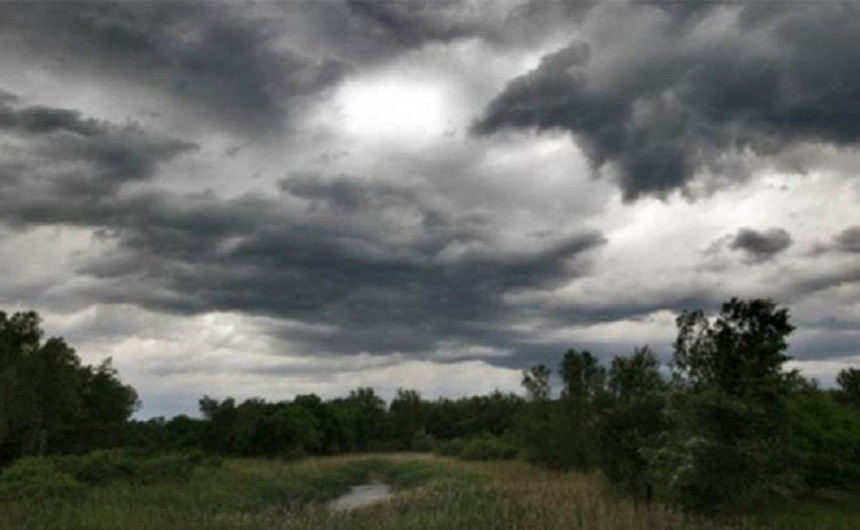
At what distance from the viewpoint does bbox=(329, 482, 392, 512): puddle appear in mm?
Answer: 54522

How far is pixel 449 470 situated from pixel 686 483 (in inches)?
1308

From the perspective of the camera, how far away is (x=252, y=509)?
146 feet

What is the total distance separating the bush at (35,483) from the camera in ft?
123

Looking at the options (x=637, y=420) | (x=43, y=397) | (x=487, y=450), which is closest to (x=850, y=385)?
(x=487, y=450)

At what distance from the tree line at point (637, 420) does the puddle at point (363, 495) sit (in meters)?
11.6

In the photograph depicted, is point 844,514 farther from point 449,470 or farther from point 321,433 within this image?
point 321,433

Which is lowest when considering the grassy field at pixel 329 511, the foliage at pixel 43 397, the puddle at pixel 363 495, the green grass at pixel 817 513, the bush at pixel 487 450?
the green grass at pixel 817 513

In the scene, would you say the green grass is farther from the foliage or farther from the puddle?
the foliage

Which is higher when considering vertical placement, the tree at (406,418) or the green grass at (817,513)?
the tree at (406,418)

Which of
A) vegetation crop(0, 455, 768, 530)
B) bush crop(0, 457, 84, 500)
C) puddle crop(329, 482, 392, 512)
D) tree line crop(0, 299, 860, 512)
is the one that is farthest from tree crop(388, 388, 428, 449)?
bush crop(0, 457, 84, 500)

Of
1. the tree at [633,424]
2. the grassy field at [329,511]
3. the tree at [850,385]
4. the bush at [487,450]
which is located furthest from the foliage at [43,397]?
the tree at [850,385]

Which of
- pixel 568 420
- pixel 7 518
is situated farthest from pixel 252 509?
pixel 568 420

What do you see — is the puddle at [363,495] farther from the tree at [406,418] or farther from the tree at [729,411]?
the tree at [406,418]

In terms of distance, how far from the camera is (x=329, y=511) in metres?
35.7
